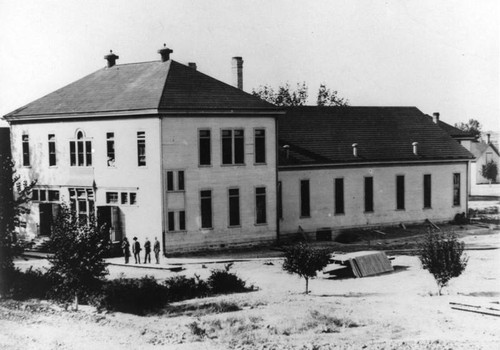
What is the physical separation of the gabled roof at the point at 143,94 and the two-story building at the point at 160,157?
0.23 ft

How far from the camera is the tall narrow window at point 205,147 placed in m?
35.1

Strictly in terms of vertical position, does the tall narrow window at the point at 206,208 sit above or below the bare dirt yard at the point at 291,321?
above

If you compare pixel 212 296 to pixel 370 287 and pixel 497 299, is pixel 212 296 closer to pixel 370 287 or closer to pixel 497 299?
pixel 370 287

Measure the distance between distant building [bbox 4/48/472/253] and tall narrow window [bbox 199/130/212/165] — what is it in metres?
0.05

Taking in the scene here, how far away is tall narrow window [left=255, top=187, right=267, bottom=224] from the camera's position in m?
→ 37.1

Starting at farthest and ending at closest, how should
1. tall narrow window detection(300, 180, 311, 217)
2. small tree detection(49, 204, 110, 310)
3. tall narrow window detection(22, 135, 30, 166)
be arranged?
1. tall narrow window detection(300, 180, 311, 217)
2. tall narrow window detection(22, 135, 30, 166)
3. small tree detection(49, 204, 110, 310)

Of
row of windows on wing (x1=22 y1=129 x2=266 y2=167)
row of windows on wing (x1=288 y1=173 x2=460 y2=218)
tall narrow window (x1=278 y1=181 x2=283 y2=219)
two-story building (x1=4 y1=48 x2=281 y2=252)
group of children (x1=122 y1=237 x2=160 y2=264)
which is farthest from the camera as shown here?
row of windows on wing (x1=288 y1=173 x2=460 y2=218)

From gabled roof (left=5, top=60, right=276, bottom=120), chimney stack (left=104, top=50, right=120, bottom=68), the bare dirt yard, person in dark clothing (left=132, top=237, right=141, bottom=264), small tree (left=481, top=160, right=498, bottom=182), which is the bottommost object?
the bare dirt yard

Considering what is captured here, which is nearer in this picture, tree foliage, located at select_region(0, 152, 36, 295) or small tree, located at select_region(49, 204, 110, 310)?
small tree, located at select_region(49, 204, 110, 310)

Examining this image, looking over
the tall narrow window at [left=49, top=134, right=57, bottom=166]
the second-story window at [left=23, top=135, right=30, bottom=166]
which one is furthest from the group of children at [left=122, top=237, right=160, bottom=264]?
the second-story window at [left=23, top=135, right=30, bottom=166]

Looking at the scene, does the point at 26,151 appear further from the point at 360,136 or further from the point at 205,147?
the point at 360,136

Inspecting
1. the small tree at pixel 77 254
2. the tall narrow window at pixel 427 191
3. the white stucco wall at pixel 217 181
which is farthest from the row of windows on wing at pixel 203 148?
the tall narrow window at pixel 427 191

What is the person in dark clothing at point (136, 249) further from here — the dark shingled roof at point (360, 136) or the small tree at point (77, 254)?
the dark shingled roof at point (360, 136)

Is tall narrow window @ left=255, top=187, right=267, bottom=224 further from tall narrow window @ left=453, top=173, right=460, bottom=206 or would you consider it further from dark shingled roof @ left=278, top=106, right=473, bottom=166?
tall narrow window @ left=453, top=173, right=460, bottom=206
